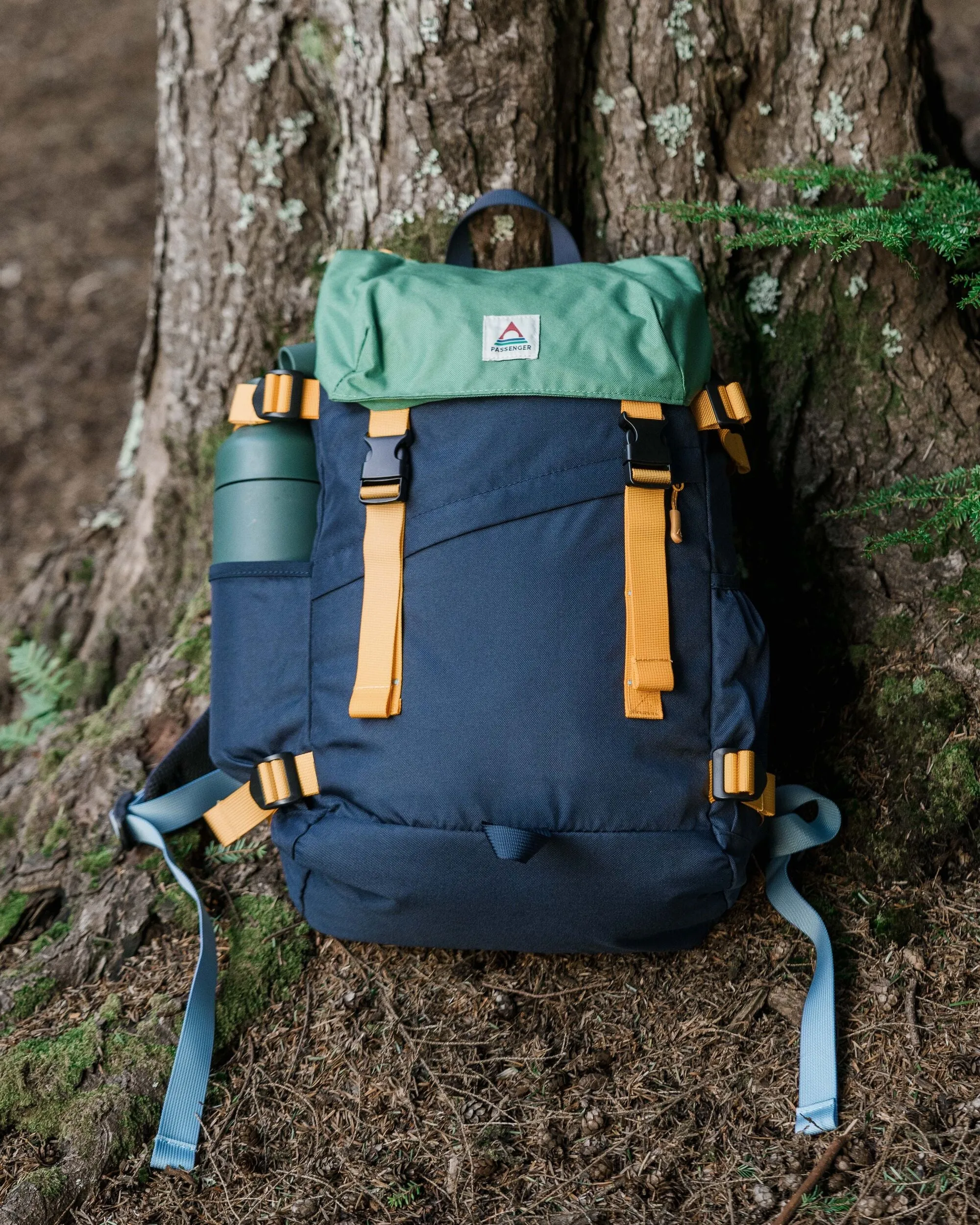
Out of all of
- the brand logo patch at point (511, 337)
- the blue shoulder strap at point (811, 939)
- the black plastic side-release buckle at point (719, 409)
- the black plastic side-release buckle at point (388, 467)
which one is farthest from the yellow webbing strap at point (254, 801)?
the black plastic side-release buckle at point (719, 409)

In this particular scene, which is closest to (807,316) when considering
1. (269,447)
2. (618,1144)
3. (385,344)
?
(385,344)

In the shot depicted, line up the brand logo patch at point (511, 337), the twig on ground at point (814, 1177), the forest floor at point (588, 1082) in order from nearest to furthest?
the twig on ground at point (814, 1177), the forest floor at point (588, 1082), the brand logo patch at point (511, 337)

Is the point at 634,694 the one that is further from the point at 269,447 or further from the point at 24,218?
the point at 24,218

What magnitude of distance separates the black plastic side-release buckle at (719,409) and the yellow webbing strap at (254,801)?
124cm

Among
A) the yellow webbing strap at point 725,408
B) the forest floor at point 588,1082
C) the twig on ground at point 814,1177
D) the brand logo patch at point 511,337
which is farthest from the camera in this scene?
the yellow webbing strap at point 725,408

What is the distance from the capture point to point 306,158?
289 centimetres

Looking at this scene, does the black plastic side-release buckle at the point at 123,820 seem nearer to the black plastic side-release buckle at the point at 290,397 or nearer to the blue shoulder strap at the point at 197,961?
the blue shoulder strap at the point at 197,961

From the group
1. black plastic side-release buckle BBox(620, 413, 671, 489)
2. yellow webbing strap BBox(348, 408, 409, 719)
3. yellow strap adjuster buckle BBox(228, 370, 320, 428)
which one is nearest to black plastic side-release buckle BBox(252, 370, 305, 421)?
yellow strap adjuster buckle BBox(228, 370, 320, 428)

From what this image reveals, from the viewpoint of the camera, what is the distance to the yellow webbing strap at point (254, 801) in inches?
85.0

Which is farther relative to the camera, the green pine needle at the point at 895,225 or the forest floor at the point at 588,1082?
the green pine needle at the point at 895,225

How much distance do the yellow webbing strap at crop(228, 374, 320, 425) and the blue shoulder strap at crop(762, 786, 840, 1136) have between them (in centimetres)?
151

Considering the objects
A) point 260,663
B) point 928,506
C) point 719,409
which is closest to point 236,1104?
point 260,663

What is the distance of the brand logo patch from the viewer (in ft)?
7.03

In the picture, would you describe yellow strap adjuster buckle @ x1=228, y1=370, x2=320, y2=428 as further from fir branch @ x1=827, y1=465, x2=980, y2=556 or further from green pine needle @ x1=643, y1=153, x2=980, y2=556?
fir branch @ x1=827, y1=465, x2=980, y2=556
